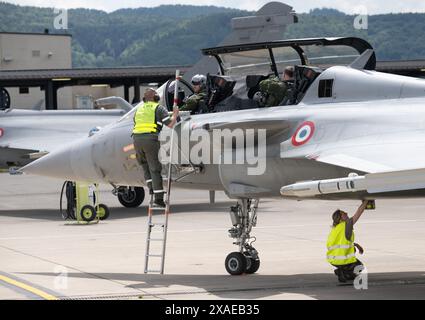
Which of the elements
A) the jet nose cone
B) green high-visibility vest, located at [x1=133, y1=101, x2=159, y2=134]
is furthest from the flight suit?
the jet nose cone

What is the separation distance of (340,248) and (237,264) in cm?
187

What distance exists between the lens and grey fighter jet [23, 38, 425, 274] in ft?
37.1

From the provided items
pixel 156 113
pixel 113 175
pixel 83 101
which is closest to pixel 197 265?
pixel 113 175

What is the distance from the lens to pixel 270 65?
46.7 feet

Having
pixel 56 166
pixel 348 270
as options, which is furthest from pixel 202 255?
pixel 348 270

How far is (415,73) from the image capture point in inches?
2170

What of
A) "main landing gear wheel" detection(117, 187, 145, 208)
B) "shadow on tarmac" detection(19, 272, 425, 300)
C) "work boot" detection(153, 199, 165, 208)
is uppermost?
"main landing gear wheel" detection(117, 187, 145, 208)

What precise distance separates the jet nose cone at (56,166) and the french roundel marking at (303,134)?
18.1 ft

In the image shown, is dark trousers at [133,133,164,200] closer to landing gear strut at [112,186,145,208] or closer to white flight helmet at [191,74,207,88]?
white flight helmet at [191,74,207,88]

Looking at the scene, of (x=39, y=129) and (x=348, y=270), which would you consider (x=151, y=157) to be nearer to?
(x=348, y=270)

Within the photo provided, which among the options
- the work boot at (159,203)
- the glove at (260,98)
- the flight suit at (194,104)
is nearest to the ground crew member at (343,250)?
the glove at (260,98)

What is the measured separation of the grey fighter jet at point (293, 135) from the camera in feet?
37.1

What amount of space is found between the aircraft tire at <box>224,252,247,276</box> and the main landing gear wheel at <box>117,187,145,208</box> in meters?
13.7
